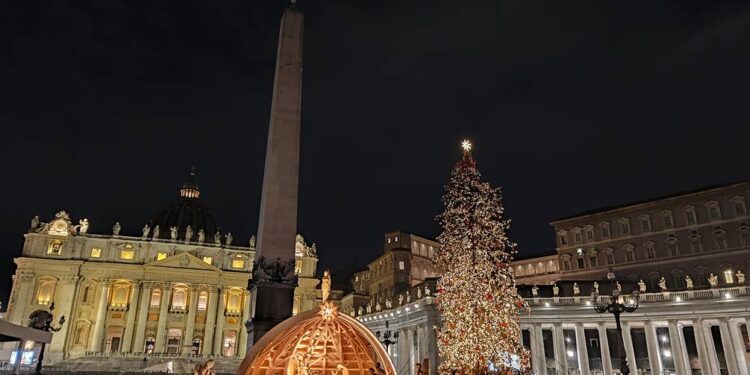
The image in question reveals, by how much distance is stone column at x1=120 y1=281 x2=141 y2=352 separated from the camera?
6281cm

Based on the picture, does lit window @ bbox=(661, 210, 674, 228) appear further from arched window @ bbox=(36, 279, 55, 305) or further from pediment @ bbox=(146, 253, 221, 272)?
arched window @ bbox=(36, 279, 55, 305)

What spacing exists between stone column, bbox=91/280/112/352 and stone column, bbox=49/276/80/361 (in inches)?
121

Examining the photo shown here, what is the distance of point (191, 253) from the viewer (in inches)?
2776

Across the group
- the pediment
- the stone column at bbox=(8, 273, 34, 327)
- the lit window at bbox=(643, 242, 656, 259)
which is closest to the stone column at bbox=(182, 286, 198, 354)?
the pediment

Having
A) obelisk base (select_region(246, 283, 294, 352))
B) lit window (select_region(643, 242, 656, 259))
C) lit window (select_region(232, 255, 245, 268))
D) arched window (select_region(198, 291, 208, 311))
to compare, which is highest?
lit window (select_region(232, 255, 245, 268))

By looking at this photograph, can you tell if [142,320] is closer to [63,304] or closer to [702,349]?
[63,304]

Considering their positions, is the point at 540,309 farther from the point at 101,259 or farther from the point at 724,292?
the point at 101,259

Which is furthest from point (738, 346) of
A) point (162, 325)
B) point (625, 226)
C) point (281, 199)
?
point (162, 325)

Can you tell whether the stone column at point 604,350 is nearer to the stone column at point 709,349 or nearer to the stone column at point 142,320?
the stone column at point 709,349

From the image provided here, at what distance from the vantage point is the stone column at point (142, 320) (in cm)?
6334

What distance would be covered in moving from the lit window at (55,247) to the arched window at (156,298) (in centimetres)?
1378

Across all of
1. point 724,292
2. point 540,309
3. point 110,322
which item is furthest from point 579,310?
point 110,322

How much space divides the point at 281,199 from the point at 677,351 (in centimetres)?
3223

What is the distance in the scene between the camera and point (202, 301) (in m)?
69.4
